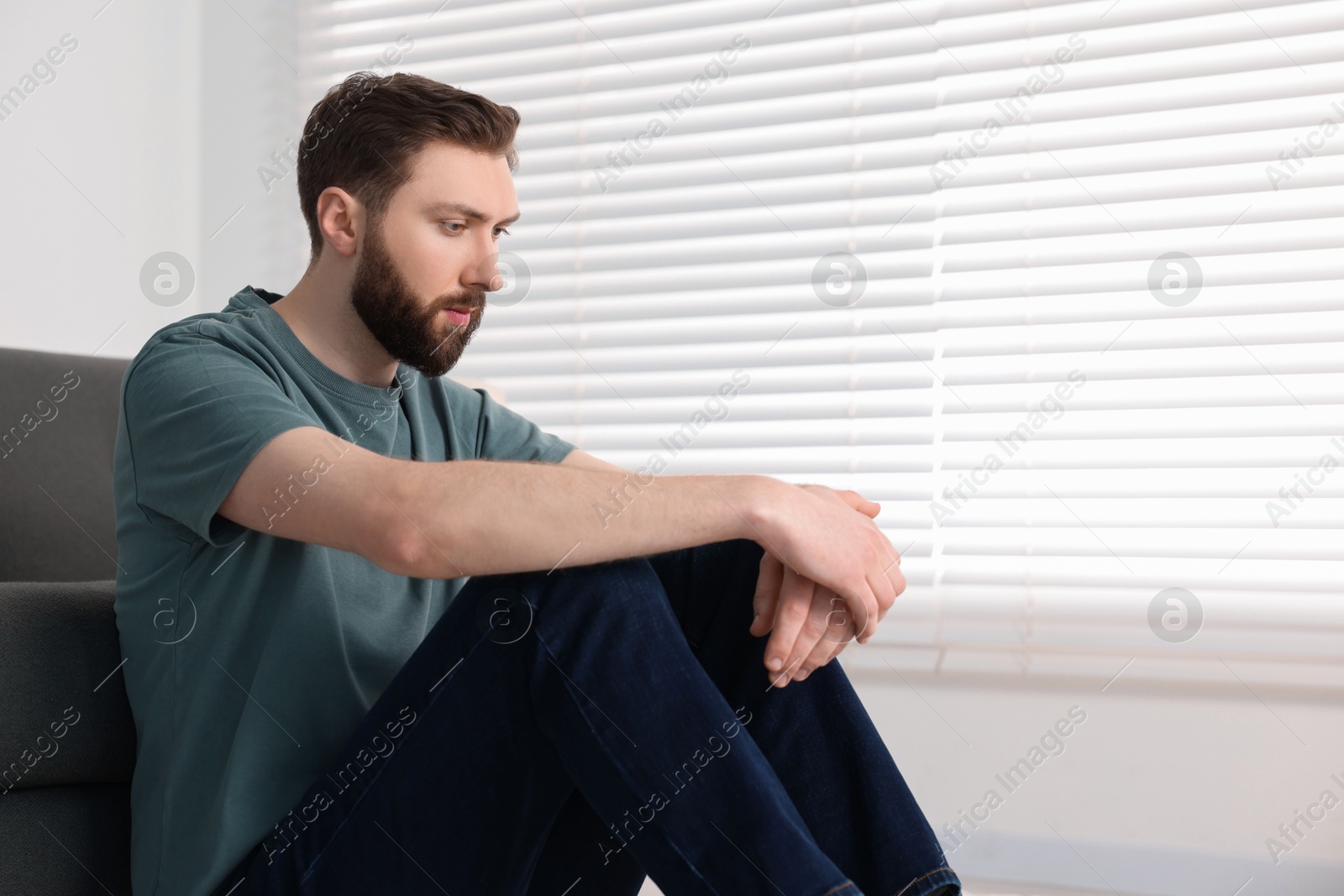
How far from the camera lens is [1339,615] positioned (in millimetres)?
1492

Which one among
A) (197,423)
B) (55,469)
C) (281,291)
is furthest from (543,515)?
(281,291)

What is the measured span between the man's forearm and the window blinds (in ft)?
3.31

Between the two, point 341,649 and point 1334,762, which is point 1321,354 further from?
point 341,649

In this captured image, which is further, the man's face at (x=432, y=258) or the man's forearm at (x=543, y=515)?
the man's face at (x=432, y=258)

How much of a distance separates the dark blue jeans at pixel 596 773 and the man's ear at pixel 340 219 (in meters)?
0.54

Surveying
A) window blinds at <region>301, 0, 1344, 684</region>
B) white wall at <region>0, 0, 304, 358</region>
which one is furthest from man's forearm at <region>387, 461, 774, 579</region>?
white wall at <region>0, 0, 304, 358</region>

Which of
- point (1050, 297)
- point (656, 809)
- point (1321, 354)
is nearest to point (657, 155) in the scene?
point (1050, 297)

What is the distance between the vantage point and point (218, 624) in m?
0.88

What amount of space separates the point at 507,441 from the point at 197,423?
1.56 feet

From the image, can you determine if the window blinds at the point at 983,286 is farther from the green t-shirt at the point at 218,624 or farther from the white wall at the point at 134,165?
the green t-shirt at the point at 218,624

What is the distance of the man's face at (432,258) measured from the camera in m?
1.10

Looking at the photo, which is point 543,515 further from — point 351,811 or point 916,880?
point 916,880

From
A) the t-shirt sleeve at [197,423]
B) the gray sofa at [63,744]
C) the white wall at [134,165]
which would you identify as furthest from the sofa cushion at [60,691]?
the white wall at [134,165]

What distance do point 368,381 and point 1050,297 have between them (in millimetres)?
1120
